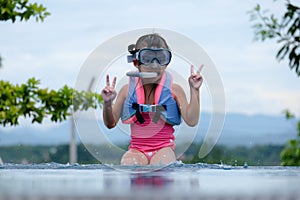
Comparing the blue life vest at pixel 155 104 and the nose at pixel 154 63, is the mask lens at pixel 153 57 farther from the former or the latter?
the blue life vest at pixel 155 104

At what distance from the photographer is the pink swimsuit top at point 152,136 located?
3223 millimetres

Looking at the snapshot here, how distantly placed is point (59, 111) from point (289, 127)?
4.75m

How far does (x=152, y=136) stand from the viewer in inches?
128

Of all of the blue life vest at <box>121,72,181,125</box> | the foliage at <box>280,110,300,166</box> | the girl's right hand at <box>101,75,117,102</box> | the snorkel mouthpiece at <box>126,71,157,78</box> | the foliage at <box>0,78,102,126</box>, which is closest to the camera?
the girl's right hand at <box>101,75,117,102</box>

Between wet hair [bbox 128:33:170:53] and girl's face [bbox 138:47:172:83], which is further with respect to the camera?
wet hair [bbox 128:33:170:53]

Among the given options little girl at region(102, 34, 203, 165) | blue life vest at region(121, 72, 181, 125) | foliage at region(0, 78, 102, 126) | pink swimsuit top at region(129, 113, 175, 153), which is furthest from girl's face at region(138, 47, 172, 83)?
foliage at region(0, 78, 102, 126)

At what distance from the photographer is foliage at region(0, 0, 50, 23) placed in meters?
6.52

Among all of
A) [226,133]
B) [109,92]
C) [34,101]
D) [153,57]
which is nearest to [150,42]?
[153,57]

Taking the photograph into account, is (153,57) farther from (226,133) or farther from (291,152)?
(291,152)

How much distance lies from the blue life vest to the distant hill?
133 mm

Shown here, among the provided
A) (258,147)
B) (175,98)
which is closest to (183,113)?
(175,98)

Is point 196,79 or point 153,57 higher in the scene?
point 153,57

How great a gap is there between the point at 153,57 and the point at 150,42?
17cm

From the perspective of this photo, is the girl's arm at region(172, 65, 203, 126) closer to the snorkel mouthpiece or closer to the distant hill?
the distant hill
